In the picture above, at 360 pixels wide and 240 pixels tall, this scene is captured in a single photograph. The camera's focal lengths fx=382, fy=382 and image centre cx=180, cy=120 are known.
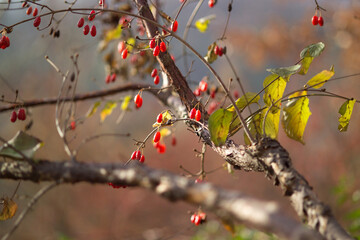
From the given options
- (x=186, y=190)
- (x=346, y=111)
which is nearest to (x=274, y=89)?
(x=346, y=111)

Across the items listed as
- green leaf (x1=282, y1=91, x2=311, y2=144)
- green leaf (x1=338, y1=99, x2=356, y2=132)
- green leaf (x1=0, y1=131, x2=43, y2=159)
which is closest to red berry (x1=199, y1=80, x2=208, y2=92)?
green leaf (x1=282, y1=91, x2=311, y2=144)

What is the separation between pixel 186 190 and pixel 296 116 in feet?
2.01

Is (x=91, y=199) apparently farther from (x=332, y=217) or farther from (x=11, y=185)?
(x=332, y=217)

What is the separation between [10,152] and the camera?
0.93m

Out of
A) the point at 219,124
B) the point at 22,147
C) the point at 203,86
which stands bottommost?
the point at 22,147

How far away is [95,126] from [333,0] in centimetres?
463

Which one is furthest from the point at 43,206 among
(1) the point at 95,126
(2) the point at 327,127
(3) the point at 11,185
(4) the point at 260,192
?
(2) the point at 327,127

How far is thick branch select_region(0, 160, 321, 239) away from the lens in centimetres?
48

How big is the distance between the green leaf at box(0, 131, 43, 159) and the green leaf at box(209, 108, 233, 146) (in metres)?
0.44

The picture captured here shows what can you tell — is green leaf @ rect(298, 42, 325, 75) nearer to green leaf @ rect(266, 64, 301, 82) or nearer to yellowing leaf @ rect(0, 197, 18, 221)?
green leaf @ rect(266, 64, 301, 82)

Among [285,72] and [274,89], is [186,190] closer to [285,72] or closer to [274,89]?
[285,72]

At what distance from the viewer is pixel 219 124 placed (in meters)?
0.96

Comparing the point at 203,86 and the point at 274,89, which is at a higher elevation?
the point at 203,86

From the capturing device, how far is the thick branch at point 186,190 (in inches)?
19.0
